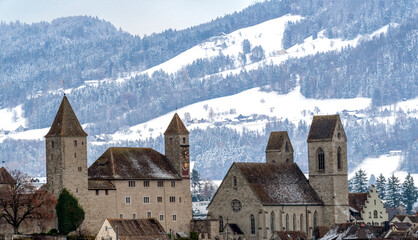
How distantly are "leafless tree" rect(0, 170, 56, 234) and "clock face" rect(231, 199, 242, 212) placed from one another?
3138 cm

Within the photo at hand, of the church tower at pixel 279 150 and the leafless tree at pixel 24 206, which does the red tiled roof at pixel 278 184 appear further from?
the leafless tree at pixel 24 206

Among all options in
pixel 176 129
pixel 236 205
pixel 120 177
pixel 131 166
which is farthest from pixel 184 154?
pixel 120 177

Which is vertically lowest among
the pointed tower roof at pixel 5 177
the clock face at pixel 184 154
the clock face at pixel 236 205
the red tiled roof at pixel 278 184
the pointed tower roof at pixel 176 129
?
the clock face at pixel 236 205

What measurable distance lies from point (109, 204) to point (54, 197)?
26.3 ft

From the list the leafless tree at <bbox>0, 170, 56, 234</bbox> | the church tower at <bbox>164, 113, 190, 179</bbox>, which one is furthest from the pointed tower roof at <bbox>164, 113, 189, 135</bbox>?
the leafless tree at <bbox>0, 170, 56, 234</bbox>

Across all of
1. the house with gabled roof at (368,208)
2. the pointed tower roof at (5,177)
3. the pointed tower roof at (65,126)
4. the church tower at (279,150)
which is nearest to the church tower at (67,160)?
the pointed tower roof at (65,126)

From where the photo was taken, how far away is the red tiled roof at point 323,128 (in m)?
175

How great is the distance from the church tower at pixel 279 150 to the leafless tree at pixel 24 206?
146 feet

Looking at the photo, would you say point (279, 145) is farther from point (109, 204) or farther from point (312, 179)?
point (109, 204)

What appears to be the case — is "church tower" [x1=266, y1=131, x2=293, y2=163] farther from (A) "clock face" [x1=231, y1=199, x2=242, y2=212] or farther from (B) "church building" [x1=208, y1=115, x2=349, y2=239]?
(A) "clock face" [x1=231, y1=199, x2=242, y2=212]

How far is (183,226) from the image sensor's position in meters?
158

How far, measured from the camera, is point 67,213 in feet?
470

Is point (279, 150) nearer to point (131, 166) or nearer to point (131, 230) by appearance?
point (131, 166)

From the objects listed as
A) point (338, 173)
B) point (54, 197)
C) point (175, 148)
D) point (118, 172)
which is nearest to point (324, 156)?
point (338, 173)
